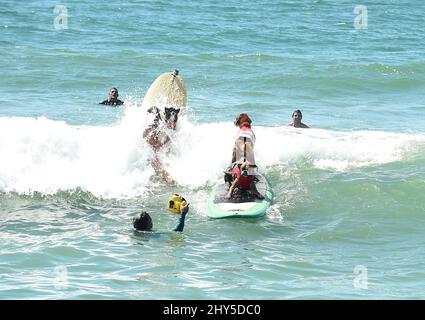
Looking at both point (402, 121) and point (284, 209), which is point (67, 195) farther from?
point (402, 121)

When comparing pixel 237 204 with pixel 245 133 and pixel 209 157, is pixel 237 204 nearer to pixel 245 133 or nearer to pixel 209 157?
pixel 245 133

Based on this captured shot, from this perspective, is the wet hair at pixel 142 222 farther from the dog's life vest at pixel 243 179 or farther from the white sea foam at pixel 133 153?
the white sea foam at pixel 133 153

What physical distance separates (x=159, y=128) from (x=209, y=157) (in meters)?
1.09

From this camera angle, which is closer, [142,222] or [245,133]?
[142,222]

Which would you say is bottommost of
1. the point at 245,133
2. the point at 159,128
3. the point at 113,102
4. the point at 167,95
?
the point at 245,133

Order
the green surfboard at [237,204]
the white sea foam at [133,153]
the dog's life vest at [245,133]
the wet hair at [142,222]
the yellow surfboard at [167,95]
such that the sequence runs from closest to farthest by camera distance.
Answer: the wet hair at [142,222] → the green surfboard at [237,204] → the dog's life vest at [245,133] → the white sea foam at [133,153] → the yellow surfboard at [167,95]

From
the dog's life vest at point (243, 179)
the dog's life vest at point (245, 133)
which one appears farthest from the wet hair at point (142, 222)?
the dog's life vest at point (245, 133)

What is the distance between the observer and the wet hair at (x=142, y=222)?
11133 mm

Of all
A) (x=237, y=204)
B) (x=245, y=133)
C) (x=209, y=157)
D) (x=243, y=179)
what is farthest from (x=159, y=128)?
(x=237, y=204)

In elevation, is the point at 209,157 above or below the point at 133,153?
above

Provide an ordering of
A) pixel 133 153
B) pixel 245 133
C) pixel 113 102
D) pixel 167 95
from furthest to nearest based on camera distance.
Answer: pixel 113 102 < pixel 167 95 < pixel 133 153 < pixel 245 133

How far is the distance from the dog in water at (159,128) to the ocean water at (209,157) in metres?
0.18

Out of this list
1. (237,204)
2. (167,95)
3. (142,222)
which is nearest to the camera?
(142,222)

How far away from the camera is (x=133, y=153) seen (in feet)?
49.4
